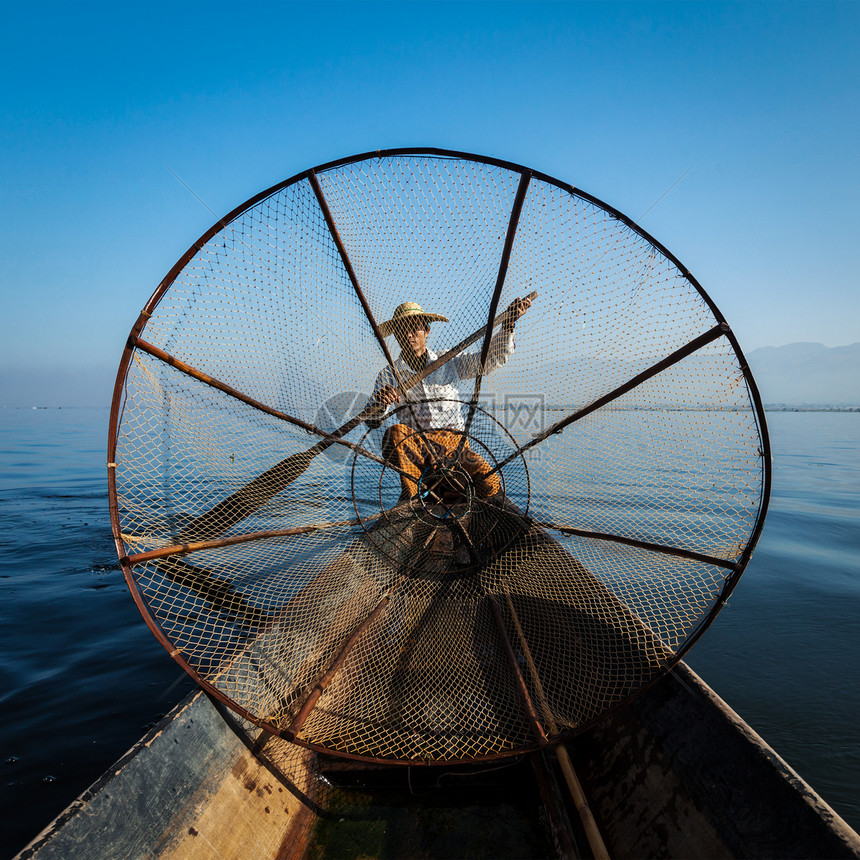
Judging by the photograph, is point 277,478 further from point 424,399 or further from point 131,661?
point 131,661

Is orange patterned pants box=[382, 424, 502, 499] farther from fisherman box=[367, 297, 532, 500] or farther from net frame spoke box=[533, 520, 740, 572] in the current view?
net frame spoke box=[533, 520, 740, 572]

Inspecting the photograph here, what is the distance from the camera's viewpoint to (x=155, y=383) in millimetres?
2568

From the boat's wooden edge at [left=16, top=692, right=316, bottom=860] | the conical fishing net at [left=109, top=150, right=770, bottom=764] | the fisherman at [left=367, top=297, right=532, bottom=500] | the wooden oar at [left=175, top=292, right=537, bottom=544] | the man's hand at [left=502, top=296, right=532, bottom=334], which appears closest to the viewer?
the boat's wooden edge at [left=16, top=692, right=316, bottom=860]

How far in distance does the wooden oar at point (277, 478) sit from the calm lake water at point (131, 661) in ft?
3.96

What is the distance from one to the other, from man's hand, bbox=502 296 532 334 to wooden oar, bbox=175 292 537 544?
23mm

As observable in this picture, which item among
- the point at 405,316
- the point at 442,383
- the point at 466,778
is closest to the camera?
the point at 466,778

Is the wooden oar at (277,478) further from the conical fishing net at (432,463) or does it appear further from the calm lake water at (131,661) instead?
the calm lake water at (131,661)

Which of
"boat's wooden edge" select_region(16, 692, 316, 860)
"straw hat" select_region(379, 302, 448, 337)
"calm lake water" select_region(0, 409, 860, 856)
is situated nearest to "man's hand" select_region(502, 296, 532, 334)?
"straw hat" select_region(379, 302, 448, 337)

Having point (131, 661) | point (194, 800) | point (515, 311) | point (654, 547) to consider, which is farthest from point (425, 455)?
point (131, 661)

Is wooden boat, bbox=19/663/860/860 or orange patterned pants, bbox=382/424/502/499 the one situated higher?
orange patterned pants, bbox=382/424/502/499

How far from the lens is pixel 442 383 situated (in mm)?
3926

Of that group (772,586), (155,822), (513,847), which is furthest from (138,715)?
(772,586)

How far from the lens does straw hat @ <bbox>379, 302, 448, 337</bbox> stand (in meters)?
3.49

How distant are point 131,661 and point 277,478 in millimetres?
1816
